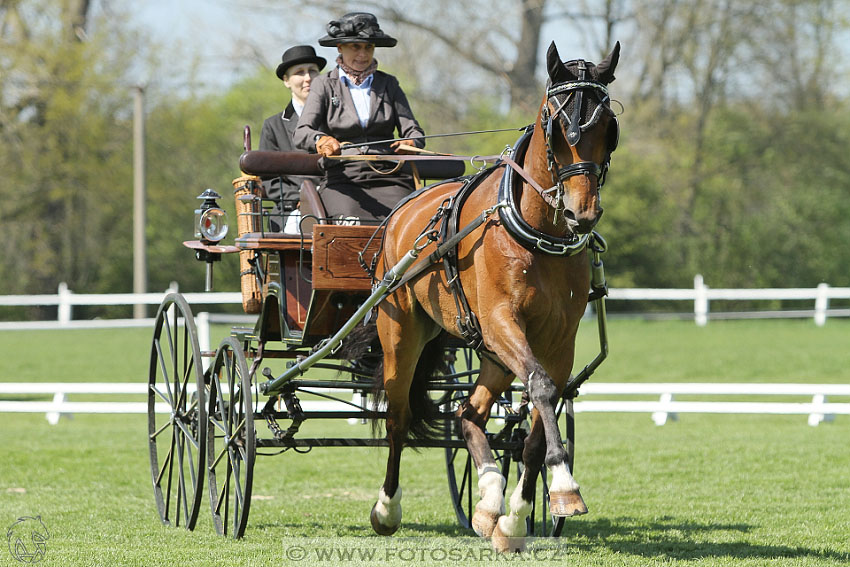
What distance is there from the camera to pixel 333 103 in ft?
21.4

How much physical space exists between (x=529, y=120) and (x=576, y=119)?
2361 cm

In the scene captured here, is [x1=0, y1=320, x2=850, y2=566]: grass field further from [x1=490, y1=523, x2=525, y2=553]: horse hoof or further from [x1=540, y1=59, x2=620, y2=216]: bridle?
[x1=540, y1=59, x2=620, y2=216]: bridle

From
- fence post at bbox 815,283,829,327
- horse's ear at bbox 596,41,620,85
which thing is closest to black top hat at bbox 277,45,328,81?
horse's ear at bbox 596,41,620,85

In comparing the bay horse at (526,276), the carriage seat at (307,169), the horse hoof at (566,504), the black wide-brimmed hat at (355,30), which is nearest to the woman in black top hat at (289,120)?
the carriage seat at (307,169)

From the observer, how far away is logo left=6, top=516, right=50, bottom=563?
19.0ft

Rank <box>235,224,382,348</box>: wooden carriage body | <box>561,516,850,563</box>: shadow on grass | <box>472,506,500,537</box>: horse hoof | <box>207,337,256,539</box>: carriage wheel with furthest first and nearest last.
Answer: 1. <box>235,224,382,348</box>: wooden carriage body
2. <box>207,337,256,539</box>: carriage wheel
3. <box>561,516,850,563</box>: shadow on grass
4. <box>472,506,500,537</box>: horse hoof

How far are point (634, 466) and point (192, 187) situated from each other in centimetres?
2237

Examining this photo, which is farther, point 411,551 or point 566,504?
point 411,551

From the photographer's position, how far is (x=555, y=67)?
4668 mm

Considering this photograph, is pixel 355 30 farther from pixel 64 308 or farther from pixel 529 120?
pixel 529 120

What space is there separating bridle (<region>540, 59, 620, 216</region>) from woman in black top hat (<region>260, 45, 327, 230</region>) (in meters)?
2.47

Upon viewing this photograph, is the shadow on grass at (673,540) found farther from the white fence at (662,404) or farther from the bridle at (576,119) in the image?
the white fence at (662,404)

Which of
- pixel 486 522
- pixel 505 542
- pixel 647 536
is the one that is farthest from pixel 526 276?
pixel 647 536

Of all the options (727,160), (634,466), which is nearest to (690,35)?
(727,160)
